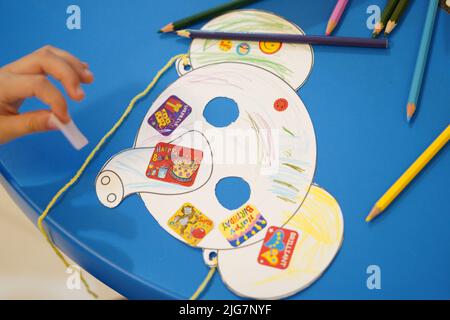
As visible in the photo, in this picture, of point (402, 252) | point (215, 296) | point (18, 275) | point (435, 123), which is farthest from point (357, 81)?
point (18, 275)

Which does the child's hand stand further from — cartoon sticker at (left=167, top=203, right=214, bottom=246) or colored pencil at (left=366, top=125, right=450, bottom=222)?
colored pencil at (left=366, top=125, right=450, bottom=222)

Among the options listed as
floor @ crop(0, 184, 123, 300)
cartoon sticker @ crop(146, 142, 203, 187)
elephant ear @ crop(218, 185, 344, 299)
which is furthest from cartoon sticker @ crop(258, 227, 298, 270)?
floor @ crop(0, 184, 123, 300)

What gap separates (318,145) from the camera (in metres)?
0.64

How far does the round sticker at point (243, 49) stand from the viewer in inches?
27.0

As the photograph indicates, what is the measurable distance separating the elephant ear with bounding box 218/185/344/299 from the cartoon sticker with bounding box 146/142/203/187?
0.10 metres

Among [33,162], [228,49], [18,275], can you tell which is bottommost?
[18,275]

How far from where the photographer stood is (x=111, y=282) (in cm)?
61

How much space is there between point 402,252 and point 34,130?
0.46 m

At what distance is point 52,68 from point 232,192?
A: 0.26 meters

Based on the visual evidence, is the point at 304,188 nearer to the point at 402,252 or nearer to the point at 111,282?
the point at 402,252

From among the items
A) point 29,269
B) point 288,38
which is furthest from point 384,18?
point 29,269

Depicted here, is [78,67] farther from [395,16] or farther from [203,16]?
[395,16]

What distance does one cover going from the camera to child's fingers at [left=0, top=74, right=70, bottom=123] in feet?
1.86

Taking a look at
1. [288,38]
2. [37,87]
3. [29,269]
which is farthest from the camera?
[29,269]
